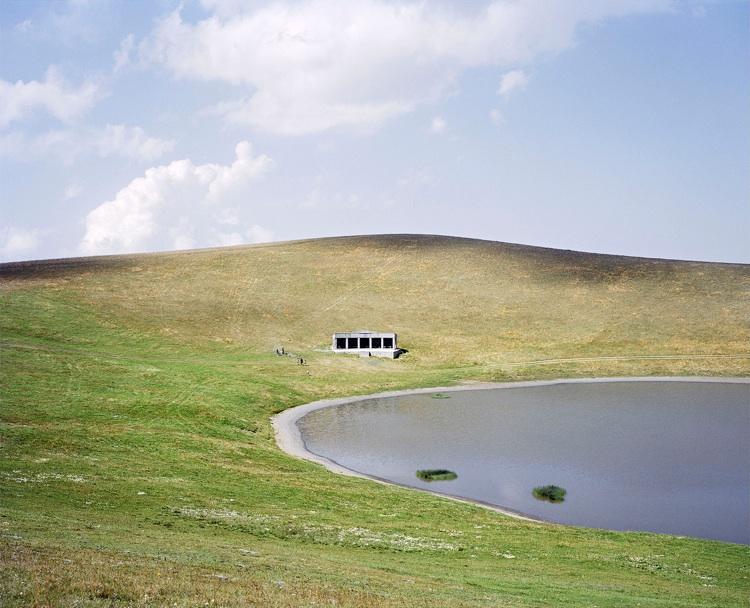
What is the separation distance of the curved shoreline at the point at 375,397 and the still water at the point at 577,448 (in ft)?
3.44

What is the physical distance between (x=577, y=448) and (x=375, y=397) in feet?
111

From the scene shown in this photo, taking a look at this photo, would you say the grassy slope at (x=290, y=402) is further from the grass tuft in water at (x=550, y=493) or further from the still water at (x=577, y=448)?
the grass tuft in water at (x=550, y=493)

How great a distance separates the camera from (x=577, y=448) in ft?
191

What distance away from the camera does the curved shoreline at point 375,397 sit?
4480cm

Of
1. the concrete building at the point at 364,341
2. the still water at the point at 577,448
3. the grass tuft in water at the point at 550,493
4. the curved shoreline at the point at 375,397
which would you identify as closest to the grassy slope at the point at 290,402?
the curved shoreline at the point at 375,397

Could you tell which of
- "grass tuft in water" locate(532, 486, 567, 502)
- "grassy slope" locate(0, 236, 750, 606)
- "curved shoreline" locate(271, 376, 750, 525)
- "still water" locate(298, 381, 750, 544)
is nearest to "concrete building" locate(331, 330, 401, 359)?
"grassy slope" locate(0, 236, 750, 606)

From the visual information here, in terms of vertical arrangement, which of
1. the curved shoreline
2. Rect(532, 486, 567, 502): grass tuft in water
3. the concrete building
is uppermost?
the concrete building

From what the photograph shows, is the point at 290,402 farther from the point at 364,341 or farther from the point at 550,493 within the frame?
the point at 550,493

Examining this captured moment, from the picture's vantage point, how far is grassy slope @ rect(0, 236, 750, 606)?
70.2 feet

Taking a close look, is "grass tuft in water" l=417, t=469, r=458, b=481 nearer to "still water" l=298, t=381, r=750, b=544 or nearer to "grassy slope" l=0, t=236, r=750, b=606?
"still water" l=298, t=381, r=750, b=544

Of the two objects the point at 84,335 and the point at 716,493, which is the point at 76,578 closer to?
the point at 716,493

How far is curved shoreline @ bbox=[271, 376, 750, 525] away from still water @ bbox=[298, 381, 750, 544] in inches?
41.2

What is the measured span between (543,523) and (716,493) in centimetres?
1420

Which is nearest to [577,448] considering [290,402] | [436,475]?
[436,475]
